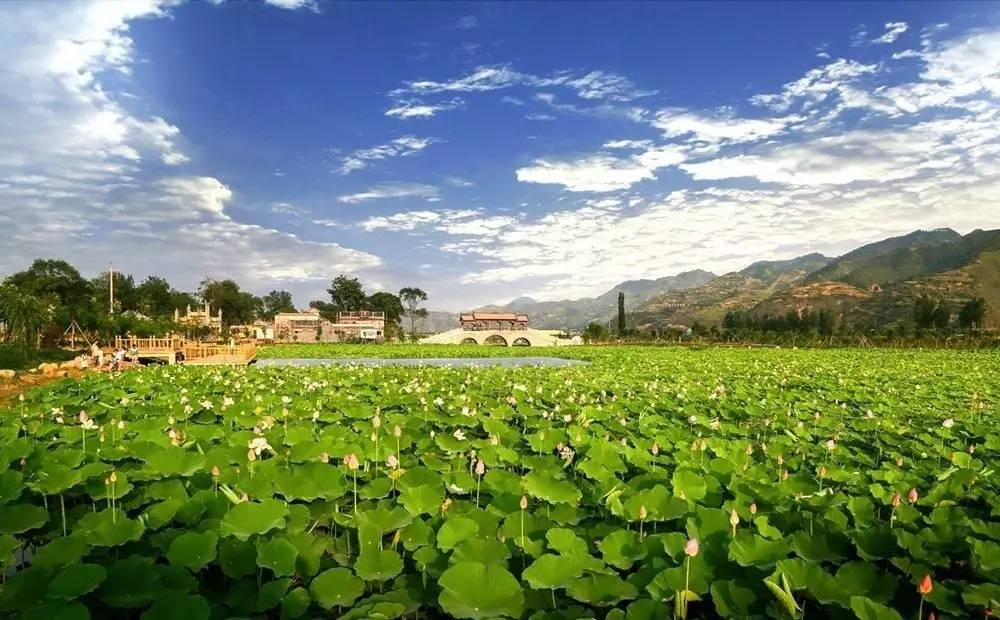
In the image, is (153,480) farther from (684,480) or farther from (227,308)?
(227,308)

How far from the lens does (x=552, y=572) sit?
2.10m

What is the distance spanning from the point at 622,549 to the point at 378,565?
101cm

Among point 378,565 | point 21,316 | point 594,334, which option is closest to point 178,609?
point 378,565

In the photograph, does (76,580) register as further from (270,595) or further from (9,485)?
(9,485)

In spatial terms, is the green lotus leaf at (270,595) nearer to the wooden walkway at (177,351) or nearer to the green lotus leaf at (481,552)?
the green lotus leaf at (481,552)

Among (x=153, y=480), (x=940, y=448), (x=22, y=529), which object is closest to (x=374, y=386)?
(x=153, y=480)

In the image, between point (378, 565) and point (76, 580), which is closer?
point (76, 580)

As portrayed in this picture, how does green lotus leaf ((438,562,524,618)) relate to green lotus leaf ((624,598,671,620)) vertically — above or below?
above

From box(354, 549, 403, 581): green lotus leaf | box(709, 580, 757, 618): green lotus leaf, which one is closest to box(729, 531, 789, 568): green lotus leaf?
box(709, 580, 757, 618): green lotus leaf

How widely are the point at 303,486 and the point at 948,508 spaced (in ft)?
10.5

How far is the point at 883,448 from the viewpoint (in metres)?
5.12

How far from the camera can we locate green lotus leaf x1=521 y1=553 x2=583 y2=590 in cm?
204

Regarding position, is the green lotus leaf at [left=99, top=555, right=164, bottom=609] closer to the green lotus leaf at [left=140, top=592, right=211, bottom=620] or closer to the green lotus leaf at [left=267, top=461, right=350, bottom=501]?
the green lotus leaf at [left=140, top=592, right=211, bottom=620]

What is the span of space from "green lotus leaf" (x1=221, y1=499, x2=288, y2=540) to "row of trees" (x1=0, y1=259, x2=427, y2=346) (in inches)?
1340
